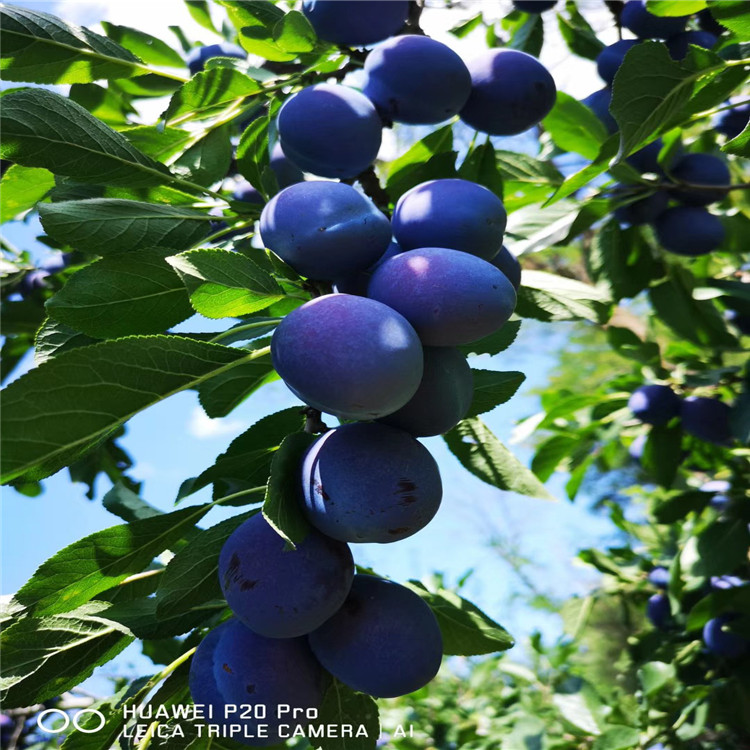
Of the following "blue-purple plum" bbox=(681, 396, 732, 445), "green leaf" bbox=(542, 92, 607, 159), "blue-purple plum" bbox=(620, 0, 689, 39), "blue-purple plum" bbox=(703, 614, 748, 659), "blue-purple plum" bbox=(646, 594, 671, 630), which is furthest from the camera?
"blue-purple plum" bbox=(646, 594, 671, 630)

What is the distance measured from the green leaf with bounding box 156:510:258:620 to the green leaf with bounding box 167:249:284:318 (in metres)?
0.19

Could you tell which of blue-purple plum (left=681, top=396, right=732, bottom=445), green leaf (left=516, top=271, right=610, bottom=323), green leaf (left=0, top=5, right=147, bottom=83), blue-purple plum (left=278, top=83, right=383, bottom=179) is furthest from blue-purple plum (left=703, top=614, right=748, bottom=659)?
green leaf (left=0, top=5, right=147, bottom=83)

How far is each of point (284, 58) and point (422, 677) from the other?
0.75m

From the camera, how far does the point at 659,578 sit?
2.02 m

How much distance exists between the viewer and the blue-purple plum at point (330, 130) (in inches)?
31.8

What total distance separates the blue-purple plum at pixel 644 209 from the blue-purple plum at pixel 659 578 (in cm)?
99

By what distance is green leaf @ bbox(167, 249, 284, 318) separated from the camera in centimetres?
60

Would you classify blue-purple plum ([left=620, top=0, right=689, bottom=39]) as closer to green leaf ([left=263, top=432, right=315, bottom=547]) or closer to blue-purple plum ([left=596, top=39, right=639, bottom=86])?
blue-purple plum ([left=596, top=39, right=639, bottom=86])

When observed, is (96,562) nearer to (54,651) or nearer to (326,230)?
(54,651)

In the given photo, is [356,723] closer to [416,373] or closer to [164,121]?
[416,373]

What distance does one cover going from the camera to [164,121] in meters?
0.92

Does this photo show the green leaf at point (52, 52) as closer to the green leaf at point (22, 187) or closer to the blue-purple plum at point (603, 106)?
the green leaf at point (22, 187)

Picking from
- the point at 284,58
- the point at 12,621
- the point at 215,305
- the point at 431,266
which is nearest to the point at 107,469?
the point at 12,621

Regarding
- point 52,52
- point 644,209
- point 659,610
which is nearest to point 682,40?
point 644,209
